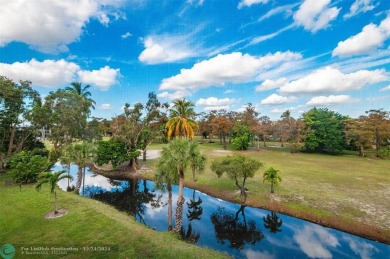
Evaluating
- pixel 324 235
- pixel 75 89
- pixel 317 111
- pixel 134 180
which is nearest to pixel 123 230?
pixel 324 235

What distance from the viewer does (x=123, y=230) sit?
70.8ft

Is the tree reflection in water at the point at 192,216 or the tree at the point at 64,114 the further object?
the tree at the point at 64,114

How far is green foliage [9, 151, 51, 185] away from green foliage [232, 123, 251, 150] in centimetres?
6071

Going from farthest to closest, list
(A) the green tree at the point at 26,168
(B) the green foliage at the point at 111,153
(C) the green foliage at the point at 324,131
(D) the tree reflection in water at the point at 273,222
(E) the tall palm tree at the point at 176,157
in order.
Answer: (C) the green foliage at the point at 324,131
(B) the green foliage at the point at 111,153
(A) the green tree at the point at 26,168
(D) the tree reflection in water at the point at 273,222
(E) the tall palm tree at the point at 176,157

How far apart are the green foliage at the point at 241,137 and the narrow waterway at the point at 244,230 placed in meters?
47.5

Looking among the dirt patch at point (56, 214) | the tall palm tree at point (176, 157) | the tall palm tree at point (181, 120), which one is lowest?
the dirt patch at point (56, 214)

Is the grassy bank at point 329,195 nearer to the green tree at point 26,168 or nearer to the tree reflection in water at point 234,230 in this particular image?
the tree reflection in water at point 234,230

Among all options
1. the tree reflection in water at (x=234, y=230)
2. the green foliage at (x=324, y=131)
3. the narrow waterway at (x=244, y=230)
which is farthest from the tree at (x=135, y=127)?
the green foliage at (x=324, y=131)

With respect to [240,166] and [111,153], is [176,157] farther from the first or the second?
[111,153]

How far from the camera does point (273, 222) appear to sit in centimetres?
2792

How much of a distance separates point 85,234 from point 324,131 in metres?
77.7

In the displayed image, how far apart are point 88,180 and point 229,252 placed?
36.6 m

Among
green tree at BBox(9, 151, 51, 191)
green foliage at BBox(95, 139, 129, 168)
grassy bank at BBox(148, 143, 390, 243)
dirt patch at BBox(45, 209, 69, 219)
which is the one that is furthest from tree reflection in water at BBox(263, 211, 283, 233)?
green tree at BBox(9, 151, 51, 191)

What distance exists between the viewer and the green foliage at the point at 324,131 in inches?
2891
